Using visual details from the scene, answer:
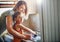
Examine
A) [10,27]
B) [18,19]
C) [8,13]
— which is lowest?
[10,27]

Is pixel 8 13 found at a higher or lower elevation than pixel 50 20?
higher

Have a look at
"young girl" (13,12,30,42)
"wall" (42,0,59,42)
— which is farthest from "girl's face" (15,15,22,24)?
"wall" (42,0,59,42)

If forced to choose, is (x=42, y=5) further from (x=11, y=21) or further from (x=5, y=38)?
(x=5, y=38)

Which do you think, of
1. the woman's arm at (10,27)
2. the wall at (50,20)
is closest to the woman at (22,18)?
the woman's arm at (10,27)

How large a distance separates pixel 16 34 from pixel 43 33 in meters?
0.43

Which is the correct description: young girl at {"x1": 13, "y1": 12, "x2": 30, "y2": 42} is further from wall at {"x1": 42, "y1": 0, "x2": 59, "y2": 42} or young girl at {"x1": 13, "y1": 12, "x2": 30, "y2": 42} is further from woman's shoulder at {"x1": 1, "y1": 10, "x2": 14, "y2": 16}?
wall at {"x1": 42, "y1": 0, "x2": 59, "y2": 42}

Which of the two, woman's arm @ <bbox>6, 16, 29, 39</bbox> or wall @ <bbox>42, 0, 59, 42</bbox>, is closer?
woman's arm @ <bbox>6, 16, 29, 39</bbox>

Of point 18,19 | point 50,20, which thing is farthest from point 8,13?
point 50,20

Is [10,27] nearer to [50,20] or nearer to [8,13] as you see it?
[8,13]

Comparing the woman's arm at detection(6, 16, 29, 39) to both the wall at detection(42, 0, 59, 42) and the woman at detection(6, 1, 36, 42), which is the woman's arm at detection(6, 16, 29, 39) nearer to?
the woman at detection(6, 1, 36, 42)

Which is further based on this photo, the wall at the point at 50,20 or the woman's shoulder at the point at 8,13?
the wall at the point at 50,20

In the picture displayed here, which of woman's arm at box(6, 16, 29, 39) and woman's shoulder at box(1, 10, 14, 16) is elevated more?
woman's shoulder at box(1, 10, 14, 16)

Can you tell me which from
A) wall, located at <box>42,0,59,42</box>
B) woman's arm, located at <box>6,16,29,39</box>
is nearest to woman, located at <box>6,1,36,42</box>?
woman's arm, located at <box>6,16,29,39</box>

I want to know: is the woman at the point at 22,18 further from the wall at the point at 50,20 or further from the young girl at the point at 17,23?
the wall at the point at 50,20
